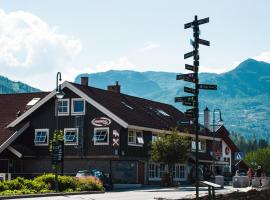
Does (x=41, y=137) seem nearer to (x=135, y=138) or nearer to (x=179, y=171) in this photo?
(x=135, y=138)

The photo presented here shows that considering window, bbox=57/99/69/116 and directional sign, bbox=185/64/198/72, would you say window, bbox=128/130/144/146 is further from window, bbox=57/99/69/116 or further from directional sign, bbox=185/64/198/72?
directional sign, bbox=185/64/198/72

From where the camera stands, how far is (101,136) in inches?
2079

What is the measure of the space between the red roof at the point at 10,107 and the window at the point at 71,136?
15.9ft

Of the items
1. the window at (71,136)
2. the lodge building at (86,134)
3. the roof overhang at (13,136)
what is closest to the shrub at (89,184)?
the lodge building at (86,134)

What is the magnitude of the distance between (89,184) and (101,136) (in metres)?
15.3

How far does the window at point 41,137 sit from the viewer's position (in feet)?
183

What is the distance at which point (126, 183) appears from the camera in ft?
170

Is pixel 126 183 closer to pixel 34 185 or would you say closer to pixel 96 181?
pixel 96 181

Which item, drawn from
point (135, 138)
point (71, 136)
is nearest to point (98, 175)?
point (135, 138)

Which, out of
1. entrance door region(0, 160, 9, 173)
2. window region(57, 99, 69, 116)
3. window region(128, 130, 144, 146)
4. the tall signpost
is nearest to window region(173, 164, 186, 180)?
window region(128, 130, 144, 146)

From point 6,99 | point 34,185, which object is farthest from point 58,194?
point 6,99

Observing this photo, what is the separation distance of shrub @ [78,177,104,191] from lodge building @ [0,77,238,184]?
12.4 m

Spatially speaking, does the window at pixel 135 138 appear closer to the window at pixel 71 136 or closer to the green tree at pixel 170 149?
the green tree at pixel 170 149

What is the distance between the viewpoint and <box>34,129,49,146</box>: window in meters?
55.8
